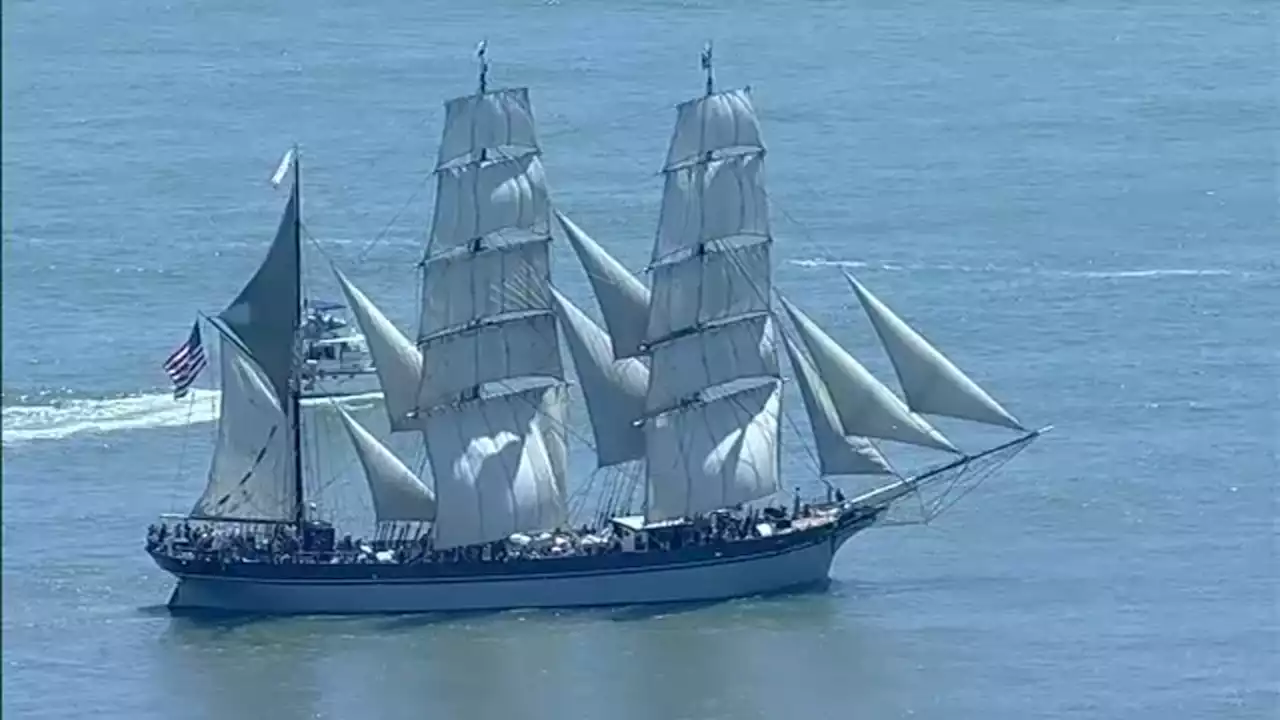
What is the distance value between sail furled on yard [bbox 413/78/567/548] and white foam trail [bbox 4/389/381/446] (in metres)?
6.17

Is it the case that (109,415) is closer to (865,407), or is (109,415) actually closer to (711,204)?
(711,204)

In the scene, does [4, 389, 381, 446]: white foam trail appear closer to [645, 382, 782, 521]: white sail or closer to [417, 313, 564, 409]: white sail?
[417, 313, 564, 409]: white sail

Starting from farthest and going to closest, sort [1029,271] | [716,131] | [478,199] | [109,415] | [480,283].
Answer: [1029,271]
[109,415]
[716,131]
[480,283]
[478,199]

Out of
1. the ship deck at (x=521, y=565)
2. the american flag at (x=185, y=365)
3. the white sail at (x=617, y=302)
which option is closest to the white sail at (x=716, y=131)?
the white sail at (x=617, y=302)


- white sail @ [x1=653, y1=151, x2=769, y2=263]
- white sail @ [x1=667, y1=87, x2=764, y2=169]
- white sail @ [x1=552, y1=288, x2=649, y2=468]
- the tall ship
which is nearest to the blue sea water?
the tall ship

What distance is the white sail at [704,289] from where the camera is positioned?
61.5 meters

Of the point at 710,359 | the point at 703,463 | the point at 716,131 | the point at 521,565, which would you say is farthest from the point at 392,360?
the point at 716,131

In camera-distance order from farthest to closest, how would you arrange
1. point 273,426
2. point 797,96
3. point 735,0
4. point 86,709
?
point 735,0, point 797,96, point 273,426, point 86,709

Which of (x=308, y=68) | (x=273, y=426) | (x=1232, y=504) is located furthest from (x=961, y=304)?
(x=308, y=68)

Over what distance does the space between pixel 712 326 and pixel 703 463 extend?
2.72 meters

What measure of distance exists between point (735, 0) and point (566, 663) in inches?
2159

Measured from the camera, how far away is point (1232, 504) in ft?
212

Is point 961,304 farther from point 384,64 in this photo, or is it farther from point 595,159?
point 384,64

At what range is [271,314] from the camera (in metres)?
61.7
